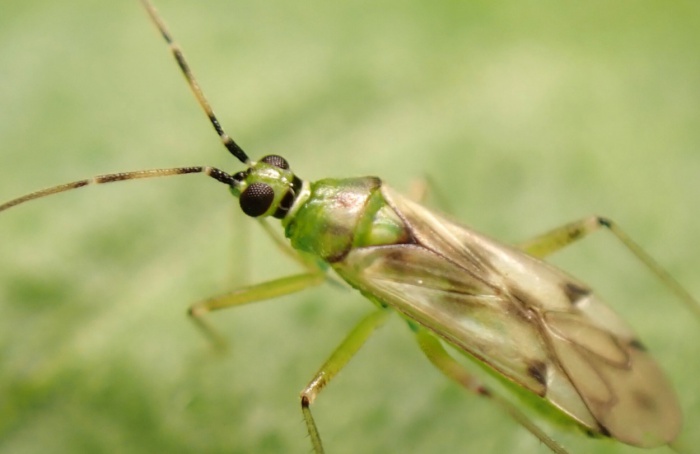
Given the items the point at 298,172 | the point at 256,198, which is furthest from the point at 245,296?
the point at 298,172

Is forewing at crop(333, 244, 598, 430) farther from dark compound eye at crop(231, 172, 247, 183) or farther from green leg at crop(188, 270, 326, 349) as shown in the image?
dark compound eye at crop(231, 172, 247, 183)

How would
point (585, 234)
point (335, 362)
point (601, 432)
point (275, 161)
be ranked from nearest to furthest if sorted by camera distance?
point (601, 432), point (335, 362), point (275, 161), point (585, 234)

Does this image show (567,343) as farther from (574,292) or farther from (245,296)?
(245,296)

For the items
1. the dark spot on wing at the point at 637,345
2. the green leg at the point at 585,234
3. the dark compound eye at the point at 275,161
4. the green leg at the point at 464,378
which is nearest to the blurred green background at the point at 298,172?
the green leg at the point at 585,234

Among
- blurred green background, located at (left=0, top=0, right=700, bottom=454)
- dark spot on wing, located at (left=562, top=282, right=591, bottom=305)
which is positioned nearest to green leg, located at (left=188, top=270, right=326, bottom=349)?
blurred green background, located at (left=0, top=0, right=700, bottom=454)

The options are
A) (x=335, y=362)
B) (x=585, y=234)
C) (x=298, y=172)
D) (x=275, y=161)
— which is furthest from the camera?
(x=298, y=172)

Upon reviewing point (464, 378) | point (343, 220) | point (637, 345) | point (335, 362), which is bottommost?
point (335, 362)

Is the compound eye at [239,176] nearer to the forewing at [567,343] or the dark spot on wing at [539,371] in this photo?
the forewing at [567,343]
